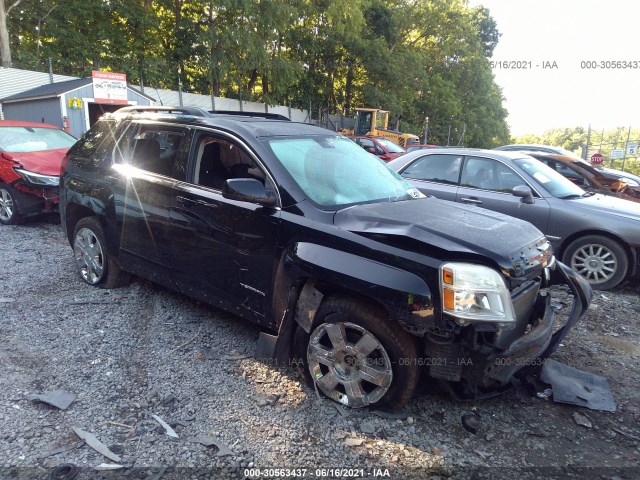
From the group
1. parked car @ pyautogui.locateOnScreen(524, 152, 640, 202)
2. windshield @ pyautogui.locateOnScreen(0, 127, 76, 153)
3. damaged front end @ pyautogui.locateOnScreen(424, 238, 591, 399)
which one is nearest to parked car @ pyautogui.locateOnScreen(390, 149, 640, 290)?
parked car @ pyautogui.locateOnScreen(524, 152, 640, 202)

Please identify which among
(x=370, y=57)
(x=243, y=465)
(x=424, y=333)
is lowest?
(x=243, y=465)

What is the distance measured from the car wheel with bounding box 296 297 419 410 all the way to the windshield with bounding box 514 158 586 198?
418 cm

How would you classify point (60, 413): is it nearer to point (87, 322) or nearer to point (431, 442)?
point (87, 322)

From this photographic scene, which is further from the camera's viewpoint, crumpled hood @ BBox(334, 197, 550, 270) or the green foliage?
the green foliage

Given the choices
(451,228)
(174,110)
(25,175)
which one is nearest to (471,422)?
(451,228)

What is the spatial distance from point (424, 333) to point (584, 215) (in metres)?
4.01

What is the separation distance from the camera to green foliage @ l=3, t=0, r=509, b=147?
24.5 metres

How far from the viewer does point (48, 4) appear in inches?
950

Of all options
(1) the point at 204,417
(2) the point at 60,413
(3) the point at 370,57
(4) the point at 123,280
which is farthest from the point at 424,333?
(3) the point at 370,57

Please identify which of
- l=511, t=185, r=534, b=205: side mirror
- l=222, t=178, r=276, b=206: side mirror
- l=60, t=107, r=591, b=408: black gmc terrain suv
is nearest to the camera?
l=60, t=107, r=591, b=408: black gmc terrain suv

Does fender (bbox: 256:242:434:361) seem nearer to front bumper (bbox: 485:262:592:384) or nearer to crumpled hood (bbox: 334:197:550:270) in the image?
crumpled hood (bbox: 334:197:550:270)

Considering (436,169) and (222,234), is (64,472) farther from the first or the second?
(436,169)

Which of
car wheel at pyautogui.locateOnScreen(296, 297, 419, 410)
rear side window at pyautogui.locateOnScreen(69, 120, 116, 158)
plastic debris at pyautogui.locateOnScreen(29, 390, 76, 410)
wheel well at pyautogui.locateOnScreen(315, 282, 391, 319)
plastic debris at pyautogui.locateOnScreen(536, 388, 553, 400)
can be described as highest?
rear side window at pyautogui.locateOnScreen(69, 120, 116, 158)

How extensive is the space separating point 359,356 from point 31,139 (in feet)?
25.7
